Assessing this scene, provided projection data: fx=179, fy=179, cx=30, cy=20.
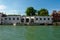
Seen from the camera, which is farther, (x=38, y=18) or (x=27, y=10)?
(x=27, y=10)

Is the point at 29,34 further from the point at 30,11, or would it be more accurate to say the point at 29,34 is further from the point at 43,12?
the point at 30,11

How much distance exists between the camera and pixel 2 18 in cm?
8462

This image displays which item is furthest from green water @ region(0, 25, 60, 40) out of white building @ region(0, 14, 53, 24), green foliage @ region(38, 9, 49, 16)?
green foliage @ region(38, 9, 49, 16)

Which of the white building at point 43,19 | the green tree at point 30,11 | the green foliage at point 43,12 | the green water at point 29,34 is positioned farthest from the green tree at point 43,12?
the green water at point 29,34

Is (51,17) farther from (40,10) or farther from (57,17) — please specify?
(40,10)

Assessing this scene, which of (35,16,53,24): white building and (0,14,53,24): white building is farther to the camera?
(0,14,53,24): white building

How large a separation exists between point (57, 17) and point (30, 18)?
41.2ft

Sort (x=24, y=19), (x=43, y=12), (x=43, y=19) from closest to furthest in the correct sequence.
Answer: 1. (x=43, y=19)
2. (x=24, y=19)
3. (x=43, y=12)

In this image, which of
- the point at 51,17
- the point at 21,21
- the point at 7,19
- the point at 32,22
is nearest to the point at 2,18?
the point at 7,19

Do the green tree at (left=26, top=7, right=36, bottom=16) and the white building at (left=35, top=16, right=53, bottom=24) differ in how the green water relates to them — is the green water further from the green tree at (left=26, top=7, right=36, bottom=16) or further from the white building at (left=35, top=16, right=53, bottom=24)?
the green tree at (left=26, top=7, right=36, bottom=16)

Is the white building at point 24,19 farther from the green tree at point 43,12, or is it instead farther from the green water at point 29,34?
the green water at point 29,34

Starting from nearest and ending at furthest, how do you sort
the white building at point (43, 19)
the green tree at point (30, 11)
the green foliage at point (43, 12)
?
the white building at point (43, 19) → the green foliage at point (43, 12) → the green tree at point (30, 11)

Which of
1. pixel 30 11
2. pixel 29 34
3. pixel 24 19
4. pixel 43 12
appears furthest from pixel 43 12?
pixel 29 34

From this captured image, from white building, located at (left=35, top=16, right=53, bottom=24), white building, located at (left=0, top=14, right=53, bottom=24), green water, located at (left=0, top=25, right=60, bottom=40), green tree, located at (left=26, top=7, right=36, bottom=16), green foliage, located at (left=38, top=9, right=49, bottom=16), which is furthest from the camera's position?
green tree, located at (left=26, top=7, right=36, bottom=16)
